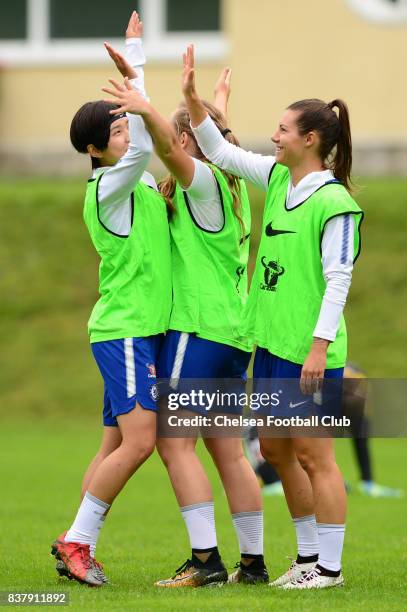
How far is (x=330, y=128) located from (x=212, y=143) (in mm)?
550

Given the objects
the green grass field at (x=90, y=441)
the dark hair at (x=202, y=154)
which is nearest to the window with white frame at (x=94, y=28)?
the green grass field at (x=90, y=441)

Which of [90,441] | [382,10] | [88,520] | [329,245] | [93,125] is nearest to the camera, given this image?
[329,245]

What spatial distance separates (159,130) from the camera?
19.3 feet

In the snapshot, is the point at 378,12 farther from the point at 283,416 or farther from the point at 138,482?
the point at 283,416

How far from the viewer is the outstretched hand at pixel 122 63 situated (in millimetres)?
5945

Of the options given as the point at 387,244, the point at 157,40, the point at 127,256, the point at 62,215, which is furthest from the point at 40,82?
the point at 127,256

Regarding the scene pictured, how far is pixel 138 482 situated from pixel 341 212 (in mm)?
6701

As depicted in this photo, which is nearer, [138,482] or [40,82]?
[138,482]

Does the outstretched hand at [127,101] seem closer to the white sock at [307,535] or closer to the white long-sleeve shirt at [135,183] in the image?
the white long-sleeve shirt at [135,183]

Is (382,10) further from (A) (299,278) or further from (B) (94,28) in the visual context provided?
(A) (299,278)

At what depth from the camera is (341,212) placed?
228 inches

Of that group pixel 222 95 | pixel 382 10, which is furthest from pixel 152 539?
pixel 382 10

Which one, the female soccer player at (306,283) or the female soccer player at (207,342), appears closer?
the female soccer player at (306,283)

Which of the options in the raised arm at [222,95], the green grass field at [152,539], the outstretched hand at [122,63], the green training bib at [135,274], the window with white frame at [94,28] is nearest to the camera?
the green grass field at [152,539]
